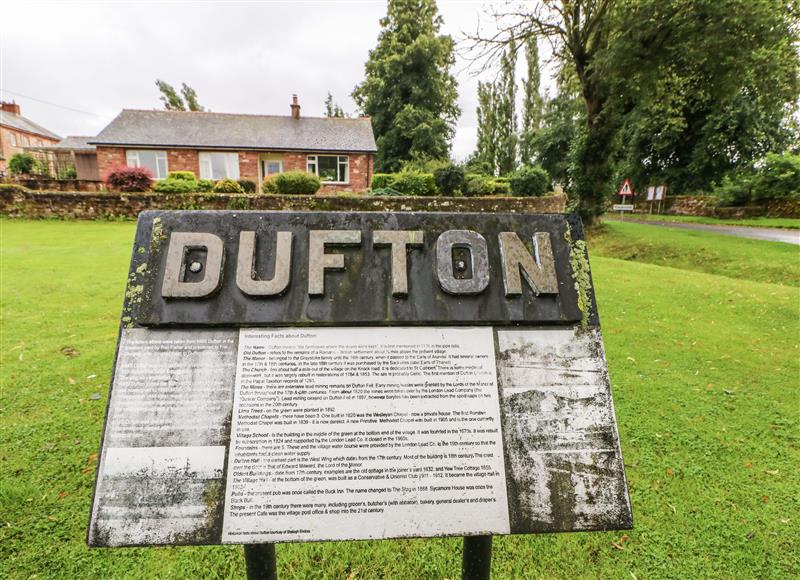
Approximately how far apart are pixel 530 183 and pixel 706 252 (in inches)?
262

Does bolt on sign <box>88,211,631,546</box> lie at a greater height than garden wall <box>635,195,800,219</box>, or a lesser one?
lesser

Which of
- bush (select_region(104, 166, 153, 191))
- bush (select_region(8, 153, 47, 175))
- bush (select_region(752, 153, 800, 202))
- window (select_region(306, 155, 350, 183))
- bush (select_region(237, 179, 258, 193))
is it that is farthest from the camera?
bush (select_region(8, 153, 47, 175))

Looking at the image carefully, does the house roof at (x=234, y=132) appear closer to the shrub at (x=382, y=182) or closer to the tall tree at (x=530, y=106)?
the shrub at (x=382, y=182)

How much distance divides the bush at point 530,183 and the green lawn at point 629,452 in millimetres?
9677

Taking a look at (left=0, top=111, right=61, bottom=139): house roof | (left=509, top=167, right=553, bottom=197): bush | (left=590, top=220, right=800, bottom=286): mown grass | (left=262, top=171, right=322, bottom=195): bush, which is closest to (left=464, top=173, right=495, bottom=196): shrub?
(left=509, top=167, right=553, bottom=197): bush

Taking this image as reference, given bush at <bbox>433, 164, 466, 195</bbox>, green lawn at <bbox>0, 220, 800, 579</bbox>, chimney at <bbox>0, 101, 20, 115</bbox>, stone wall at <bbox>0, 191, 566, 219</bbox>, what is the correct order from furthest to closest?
chimney at <bbox>0, 101, 20, 115</bbox> < bush at <bbox>433, 164, 466, 195</bbox> < stone wall at <bbox>0, 191, 566, 219</bbox> < green lawn at <bbox>0, 220, 800, 579</bbox>

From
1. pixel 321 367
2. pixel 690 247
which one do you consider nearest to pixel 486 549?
pixel 321 367

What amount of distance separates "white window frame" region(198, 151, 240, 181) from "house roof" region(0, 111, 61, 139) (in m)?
32.5

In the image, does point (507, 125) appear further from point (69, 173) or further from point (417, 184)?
point (69, 173)

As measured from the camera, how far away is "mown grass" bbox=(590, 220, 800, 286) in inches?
335

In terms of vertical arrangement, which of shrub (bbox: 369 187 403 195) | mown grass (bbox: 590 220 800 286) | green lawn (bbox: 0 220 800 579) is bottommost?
green lawn (bbox: 0 220 800 579)

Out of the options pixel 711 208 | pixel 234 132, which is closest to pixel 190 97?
pixel 234 132

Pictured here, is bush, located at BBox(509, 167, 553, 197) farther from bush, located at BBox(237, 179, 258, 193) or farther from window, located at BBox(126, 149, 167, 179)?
window, located at BBox(126, 149, 167, 179)

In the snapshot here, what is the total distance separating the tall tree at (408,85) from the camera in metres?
28.1
